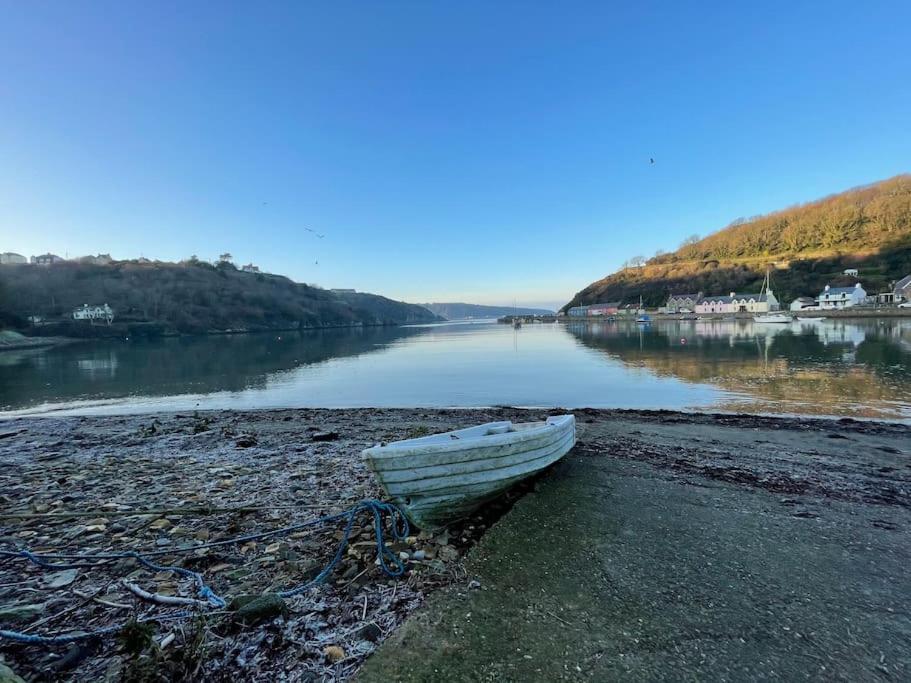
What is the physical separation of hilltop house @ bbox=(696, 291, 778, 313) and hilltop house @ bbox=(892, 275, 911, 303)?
Answer: 23.1 metres

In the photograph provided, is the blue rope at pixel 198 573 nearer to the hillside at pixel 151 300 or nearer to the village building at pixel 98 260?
the hillside at pixel 151 300

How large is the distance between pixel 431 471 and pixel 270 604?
6.72 ft

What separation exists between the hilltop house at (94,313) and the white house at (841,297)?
196 metres

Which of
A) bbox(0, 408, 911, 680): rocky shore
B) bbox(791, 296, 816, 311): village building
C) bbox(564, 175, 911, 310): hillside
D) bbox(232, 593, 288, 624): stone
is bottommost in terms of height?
bbox(0, 408, 911, 680): rocky shore

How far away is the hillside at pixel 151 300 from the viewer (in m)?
112

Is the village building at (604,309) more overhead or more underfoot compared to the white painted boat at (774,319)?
more overhead

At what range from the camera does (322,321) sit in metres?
182

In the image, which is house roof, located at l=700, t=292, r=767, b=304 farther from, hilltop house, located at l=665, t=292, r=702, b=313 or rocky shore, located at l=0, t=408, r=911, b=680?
rocky shore, located at l=0, t=408, r=911, b=680

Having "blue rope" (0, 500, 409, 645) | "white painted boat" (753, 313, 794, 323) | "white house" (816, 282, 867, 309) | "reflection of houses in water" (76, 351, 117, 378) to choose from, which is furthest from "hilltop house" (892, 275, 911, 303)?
"reflection of houses in water" (76, 351, 117, 378)

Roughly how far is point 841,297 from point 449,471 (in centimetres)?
14232

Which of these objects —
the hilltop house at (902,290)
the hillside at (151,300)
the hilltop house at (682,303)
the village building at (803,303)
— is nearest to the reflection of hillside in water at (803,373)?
the hilltop house at (902,290)

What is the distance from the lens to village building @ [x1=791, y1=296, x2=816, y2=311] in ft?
364

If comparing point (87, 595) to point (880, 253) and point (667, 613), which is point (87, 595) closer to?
point (667, 613)

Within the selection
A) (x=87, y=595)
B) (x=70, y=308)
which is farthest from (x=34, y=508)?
(x=70, y=308)
